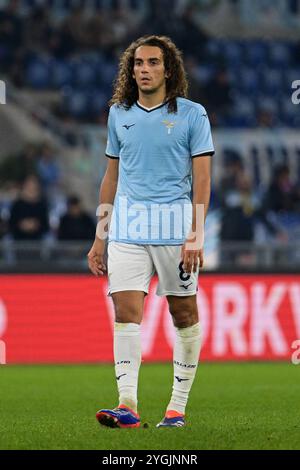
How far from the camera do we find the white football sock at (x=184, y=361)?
22.7 feet

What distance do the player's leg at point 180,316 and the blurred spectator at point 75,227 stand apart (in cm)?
792

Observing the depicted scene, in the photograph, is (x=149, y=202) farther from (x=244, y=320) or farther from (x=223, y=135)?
(x=223, y=135)

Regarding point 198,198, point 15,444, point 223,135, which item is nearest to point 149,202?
point 198,198

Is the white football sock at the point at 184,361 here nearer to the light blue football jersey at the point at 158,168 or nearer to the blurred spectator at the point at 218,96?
the light blue football jersey at the point at 158,168

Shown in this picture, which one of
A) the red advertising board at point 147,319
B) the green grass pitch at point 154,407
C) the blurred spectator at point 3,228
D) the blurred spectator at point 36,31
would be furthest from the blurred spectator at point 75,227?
the blurred spectator at point 36,31

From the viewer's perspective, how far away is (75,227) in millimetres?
14938

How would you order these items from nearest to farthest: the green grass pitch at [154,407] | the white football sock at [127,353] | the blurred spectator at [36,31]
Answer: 1. the green grass pitch at [154,407]
2. the white football sock at [127,353]
3. the blurred spectator at [36,31]

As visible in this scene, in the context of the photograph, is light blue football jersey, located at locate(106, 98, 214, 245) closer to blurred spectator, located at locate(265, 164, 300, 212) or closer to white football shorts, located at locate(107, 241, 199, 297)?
white football shorts, located at locate(107, 241, 199, 297)

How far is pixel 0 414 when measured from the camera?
795 centimetres

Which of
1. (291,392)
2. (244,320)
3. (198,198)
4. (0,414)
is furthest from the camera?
(244,320)

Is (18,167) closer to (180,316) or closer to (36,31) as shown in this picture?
(36,31)

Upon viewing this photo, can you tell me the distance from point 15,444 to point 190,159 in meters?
1.86

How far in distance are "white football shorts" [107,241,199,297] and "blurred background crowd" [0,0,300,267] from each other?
25.0ft

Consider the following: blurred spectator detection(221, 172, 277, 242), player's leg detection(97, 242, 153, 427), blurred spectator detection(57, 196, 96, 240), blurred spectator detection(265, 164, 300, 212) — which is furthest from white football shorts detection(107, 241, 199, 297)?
blurred spectator detection(265, 164, 300, 212)
